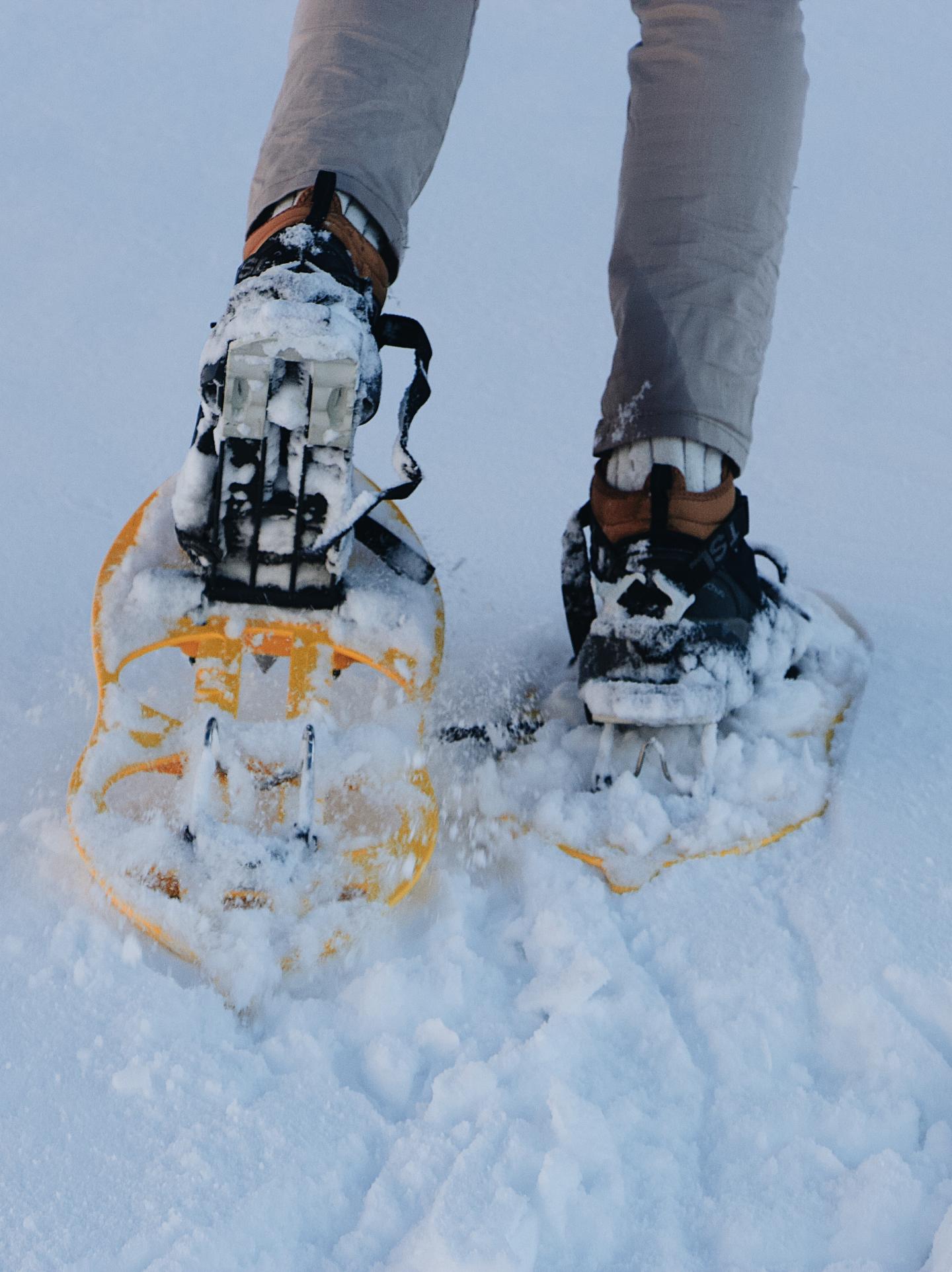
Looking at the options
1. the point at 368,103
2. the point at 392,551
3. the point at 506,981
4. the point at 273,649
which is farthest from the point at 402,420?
the point at 506,981

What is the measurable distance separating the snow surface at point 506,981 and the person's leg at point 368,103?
0.65 metres

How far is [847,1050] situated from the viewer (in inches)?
46.8

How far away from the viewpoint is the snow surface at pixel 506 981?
1.00m

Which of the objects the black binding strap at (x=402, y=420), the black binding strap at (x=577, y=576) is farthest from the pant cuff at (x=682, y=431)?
the black binding strap at (x=402, y=420)

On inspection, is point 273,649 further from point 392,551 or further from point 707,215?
point 707,215

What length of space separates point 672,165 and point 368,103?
39cm

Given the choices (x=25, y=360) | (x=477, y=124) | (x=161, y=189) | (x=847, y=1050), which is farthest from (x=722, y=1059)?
(x=477, y=124)

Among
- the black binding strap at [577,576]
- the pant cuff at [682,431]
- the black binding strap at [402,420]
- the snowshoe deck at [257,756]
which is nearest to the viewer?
the snowshoe deck at [257,756]

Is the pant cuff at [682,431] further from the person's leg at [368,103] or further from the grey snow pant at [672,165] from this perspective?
the person's leg at [368,103]

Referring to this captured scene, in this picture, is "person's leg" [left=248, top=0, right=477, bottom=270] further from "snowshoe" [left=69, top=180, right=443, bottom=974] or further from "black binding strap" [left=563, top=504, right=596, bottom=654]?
"black binding strap" [left=563, top=504, right=596, bottom=654]

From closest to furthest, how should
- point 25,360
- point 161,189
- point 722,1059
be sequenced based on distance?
point 722,1059 < point 25,360 < point 161,189

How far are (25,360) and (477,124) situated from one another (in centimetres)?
206

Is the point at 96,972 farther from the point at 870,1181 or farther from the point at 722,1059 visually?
the point at 870,1181

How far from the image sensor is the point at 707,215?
1579 mm
